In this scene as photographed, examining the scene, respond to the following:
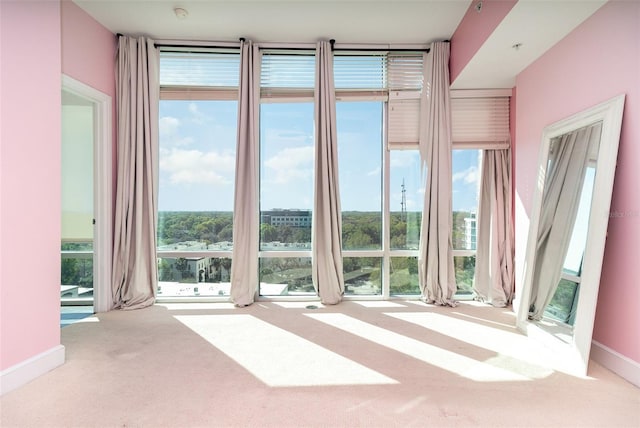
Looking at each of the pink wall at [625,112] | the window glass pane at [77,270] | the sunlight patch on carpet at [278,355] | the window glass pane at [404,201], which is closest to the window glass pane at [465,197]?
the window glass pane at [404,201]

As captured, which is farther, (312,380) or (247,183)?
(247,183)

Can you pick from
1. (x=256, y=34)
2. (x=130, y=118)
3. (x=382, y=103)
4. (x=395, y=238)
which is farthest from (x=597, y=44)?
(x=130, y=118)

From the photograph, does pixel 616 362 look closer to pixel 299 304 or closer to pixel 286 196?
pixel 299 304

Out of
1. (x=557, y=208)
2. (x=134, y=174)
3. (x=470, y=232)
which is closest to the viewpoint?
(x=557, y=208)

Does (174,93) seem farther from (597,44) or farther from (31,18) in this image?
(597,44)

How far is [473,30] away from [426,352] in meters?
2.83

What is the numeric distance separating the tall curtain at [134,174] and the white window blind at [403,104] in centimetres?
269

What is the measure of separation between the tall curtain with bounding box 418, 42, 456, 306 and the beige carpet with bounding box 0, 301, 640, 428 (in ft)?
1.97

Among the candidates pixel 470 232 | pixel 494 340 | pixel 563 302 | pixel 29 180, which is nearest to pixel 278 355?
pixel 494 340

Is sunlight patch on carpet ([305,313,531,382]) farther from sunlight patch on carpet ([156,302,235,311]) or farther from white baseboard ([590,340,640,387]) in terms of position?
sunlight patch on carpet ([156,302,235,311])

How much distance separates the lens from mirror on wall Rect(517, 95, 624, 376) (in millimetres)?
1971

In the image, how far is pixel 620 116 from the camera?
194 centimetres

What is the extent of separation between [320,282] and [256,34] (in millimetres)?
2811

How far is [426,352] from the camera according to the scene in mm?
2234
